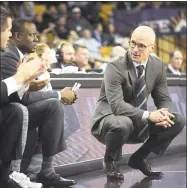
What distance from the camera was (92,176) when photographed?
623cm

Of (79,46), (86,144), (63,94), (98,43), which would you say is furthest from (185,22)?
(63,94)

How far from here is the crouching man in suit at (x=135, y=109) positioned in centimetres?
552

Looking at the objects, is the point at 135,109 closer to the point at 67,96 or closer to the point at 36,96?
the point at 67,96

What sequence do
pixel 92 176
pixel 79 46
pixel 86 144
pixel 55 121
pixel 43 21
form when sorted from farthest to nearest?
pixel 43 21, pixel 79 46, pixel 86 144, pixel 92 176, pixel 55 121

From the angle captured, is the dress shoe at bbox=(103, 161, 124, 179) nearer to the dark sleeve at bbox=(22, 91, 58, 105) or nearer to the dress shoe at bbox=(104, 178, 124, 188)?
the dress shoe at bbox=(104, 178, 124, 188)

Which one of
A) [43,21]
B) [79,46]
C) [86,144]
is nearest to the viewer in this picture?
[86,144]

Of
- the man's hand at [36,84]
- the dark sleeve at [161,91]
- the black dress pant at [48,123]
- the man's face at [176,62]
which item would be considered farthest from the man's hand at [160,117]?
the man's face at [176,62]

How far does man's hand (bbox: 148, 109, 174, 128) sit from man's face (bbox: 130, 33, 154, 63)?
0.56m

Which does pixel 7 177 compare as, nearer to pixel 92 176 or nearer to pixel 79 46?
pixel 92 176

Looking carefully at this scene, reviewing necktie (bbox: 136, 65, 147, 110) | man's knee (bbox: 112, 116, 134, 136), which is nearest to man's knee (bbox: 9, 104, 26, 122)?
man's knee (bbox: 112, 116, 134, 136)

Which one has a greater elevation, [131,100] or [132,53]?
[132,53]

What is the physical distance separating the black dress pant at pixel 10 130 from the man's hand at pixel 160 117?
125cm

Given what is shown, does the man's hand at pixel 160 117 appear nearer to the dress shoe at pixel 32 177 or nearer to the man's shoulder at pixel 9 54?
the dress shoe at pixel 32 177

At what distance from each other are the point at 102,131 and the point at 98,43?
9.88m
